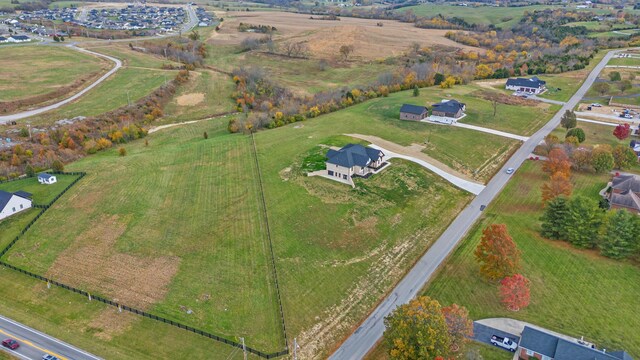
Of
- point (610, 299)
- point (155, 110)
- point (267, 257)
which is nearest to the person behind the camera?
point (610, 299)

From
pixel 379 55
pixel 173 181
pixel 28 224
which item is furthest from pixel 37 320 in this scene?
pixel 379 55

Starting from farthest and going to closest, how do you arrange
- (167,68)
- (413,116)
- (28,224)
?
(167,68)
(413,116)
(28,224)

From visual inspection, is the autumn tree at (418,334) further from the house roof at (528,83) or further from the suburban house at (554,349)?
the house roof at (528,83)

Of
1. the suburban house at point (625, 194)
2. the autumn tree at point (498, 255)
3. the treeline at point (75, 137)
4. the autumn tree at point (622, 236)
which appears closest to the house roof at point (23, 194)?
the treeline at point (75, 137)

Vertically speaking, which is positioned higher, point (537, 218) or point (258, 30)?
point (258, 30)

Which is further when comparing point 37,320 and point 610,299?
point 610,299

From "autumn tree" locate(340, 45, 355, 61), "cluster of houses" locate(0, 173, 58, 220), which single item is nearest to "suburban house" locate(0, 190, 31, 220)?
"cluster of houses" locate(0, 173, 58, 220)

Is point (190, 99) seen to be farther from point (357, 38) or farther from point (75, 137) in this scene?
point (357, 38)

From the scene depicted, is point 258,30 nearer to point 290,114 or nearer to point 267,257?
point 290,114

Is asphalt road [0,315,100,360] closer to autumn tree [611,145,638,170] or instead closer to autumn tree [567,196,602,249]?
autumn tree [567,196,602,249]
